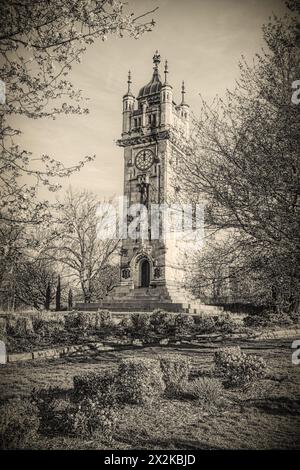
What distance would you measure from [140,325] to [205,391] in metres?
9.04

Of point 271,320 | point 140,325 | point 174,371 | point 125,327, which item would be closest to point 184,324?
point 140,325

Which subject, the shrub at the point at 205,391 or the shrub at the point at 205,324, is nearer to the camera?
the shrub at the point at 205,391

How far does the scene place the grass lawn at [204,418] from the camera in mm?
4867

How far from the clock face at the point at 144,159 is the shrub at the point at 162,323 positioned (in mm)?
14795

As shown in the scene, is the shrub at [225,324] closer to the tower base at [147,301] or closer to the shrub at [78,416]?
the tower base at [147,301]

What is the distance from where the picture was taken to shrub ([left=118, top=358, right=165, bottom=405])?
6.16 metres

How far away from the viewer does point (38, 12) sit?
5.18m

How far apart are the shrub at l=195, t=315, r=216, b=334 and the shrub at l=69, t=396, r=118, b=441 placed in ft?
32.3

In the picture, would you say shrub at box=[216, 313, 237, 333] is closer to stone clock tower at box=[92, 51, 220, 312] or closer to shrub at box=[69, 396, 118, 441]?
stone clock tower at box=[92, 51, 220, 312]

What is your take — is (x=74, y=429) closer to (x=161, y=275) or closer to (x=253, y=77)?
(x=253, y=77)

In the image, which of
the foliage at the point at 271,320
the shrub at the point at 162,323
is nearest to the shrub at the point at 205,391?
the shrub at the point at 162,323

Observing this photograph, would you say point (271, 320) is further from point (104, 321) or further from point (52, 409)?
point (52, 409)

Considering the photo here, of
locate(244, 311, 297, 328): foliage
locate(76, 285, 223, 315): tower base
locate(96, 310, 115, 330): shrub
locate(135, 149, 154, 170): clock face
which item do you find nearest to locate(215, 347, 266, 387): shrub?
locate(244, 311, 297, 328): foliage

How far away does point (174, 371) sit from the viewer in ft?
22.6
